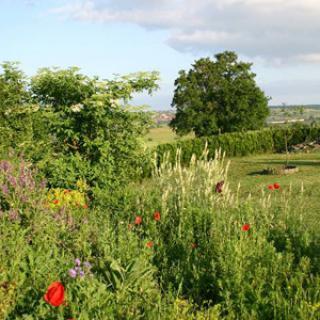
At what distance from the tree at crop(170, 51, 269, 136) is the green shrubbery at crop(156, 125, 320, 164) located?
7.21 metres

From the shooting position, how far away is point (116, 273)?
447cm

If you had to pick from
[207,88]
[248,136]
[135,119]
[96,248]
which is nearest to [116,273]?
[96,248]

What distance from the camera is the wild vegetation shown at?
4102mm

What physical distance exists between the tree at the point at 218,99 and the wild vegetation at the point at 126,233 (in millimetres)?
28325

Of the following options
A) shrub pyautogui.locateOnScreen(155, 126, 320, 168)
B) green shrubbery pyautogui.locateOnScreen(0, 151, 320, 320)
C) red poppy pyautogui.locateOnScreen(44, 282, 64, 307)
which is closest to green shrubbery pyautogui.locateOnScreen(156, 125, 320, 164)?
shrub pyautogui.locateOnScreen(155, 126, 320, 168)

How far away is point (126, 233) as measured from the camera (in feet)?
19.7

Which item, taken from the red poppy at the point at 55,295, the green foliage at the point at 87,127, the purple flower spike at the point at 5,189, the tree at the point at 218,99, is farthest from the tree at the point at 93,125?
the tree at the point at 218,99

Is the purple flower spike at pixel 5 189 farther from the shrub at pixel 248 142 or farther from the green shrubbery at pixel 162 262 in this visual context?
the shrub at pixel 248 142

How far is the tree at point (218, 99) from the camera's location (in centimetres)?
3994

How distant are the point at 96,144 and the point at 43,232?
440 centimetres

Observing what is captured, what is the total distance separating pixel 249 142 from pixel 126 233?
25.6m

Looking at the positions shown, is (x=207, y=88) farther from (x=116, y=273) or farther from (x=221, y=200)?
(x=116, y=273)

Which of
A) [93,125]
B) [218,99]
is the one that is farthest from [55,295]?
[218,99]

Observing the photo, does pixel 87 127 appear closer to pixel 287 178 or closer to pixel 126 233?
pixel 126 233
